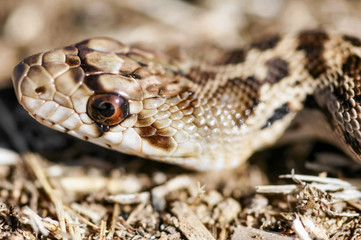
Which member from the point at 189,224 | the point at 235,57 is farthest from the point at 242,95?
the point at 189,224

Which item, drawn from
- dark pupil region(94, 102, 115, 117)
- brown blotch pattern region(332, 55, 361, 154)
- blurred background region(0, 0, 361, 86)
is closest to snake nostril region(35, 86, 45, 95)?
dark pupil region(94, 102, 115, 117)

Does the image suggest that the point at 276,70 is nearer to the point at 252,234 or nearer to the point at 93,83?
the point at 252,234

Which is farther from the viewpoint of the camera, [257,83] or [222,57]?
[222,57]

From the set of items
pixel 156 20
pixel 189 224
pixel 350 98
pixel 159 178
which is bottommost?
pixel 189 224

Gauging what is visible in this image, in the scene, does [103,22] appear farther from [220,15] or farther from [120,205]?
[120,205]

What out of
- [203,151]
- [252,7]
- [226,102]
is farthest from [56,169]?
[252,7]
